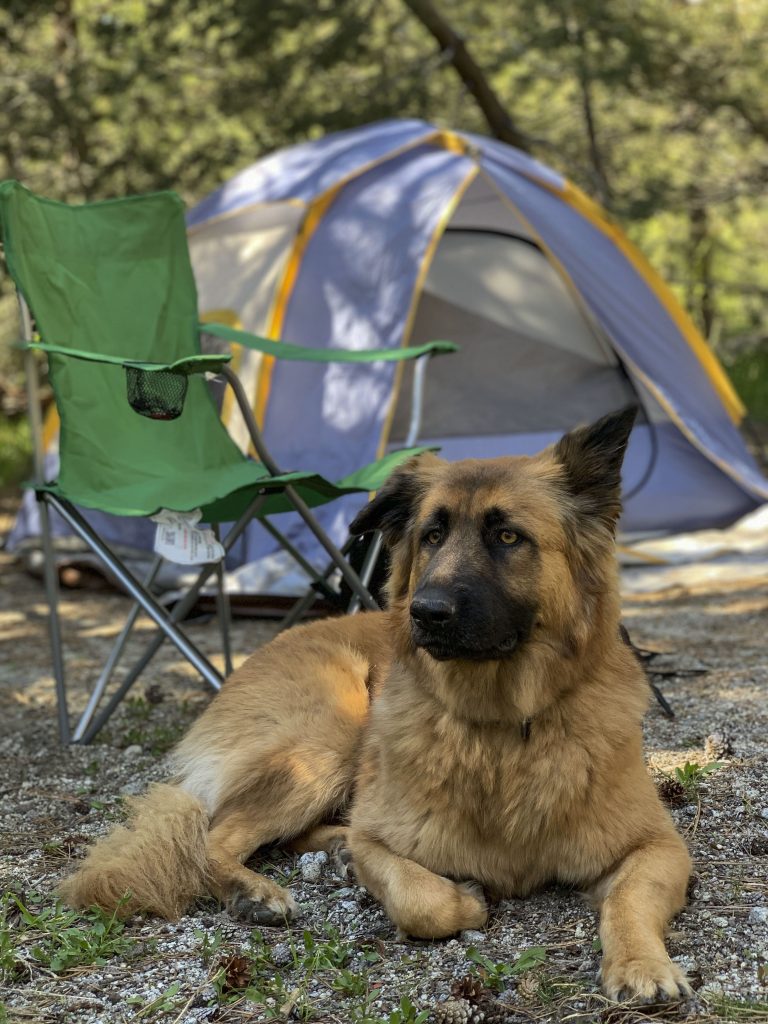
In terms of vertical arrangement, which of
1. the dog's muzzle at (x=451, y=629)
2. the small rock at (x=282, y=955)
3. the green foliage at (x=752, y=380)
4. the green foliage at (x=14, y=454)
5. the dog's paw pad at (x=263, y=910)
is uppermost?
the dog's muzzle at (x=451, y=629)

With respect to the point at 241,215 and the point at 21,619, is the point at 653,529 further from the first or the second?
the point at 21,619

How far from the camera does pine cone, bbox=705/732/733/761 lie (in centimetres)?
313

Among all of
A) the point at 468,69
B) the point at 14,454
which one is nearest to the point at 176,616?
the point at 468,69

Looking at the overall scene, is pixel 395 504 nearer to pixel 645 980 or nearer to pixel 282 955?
pixel 282 955

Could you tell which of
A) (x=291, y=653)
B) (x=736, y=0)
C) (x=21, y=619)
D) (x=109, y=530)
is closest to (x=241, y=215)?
(x=109, y=530)

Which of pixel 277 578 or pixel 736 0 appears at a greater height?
pixel 736 0

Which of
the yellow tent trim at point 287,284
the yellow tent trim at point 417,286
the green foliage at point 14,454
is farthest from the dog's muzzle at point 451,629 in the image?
the green foliage at point 14,454

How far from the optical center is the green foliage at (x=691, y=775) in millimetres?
2859

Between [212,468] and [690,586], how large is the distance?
277cm

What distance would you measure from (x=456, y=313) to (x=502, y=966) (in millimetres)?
5492

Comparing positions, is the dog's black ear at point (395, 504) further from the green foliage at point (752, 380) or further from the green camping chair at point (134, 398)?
the green foliage at point (752, 380)

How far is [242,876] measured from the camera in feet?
8.23

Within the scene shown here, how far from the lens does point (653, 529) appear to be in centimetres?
686

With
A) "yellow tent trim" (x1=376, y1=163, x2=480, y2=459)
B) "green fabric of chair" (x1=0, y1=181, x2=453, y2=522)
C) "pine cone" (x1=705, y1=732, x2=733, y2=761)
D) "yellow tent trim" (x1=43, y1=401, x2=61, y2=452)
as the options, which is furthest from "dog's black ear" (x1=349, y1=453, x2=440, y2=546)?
"yellow tent trim" (x1=43, y1=401, x2=61, y2=452)
